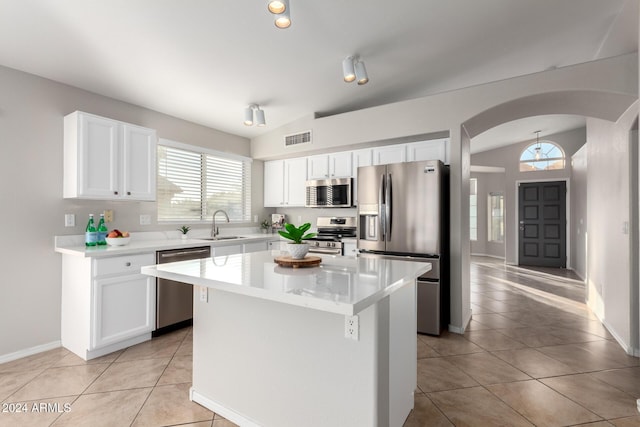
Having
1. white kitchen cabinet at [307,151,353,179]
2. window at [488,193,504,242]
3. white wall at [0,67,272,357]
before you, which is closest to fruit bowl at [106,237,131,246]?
white wall at [0,67,272,357]

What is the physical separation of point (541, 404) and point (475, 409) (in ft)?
1.51

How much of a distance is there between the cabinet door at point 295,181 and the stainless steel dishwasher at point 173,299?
1675mm

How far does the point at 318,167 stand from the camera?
4590mm

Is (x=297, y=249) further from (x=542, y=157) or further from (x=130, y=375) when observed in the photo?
(x=542, y=157)

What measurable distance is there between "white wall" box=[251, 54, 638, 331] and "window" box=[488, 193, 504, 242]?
6042 mm

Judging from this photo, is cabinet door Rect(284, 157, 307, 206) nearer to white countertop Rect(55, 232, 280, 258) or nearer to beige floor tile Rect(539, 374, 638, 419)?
white countertop Rect(55, 232, 280, 258)

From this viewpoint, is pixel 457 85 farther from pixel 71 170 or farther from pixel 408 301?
pixel 71 170

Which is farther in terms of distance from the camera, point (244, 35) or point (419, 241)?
point (419, 241)

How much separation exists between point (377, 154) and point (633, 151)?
2394 mm

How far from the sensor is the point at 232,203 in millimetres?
4797

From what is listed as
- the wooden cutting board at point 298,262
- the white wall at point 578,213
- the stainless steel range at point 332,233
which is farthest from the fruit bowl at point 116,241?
the white wall at point 578,213

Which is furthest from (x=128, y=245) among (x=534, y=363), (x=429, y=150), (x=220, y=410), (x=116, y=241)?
(x=534, y=363)

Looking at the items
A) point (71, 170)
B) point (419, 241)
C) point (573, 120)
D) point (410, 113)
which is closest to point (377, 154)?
point (410, 113)

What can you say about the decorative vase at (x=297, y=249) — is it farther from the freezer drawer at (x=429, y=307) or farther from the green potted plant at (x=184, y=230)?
the green potted plant at (x=184, y=230)
